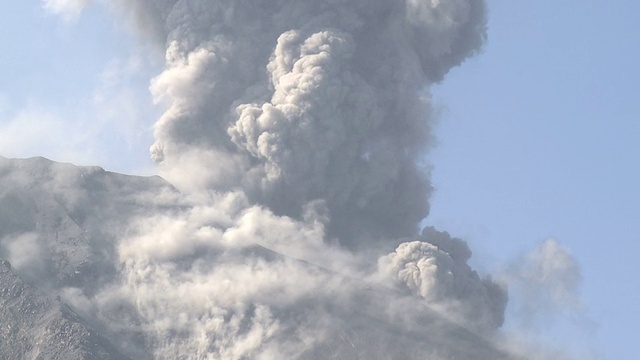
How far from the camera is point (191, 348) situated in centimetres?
7481

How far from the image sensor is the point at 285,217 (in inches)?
3238

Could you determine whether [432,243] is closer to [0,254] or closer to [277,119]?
[277,119]

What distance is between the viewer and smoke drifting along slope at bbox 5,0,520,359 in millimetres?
76312

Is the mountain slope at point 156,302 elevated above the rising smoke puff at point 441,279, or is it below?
below

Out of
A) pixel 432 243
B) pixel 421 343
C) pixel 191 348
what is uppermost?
pixel 432 243

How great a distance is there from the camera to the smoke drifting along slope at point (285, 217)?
76312 millimetres

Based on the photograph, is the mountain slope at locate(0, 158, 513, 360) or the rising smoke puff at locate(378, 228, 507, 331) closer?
the mountain slope at locate(0, 158, 513, 360)

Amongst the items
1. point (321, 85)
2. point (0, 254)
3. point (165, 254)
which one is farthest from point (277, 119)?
point (0, 254)

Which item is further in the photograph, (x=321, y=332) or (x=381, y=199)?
(x=381, y=199)

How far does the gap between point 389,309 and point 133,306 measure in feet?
39.5

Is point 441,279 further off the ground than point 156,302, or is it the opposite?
point 441,279

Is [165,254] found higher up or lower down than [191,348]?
higher up

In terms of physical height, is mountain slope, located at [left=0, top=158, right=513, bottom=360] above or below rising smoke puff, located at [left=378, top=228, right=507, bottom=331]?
below

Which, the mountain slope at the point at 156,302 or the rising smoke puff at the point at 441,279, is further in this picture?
the rising smoke puff at the point at 441,279
